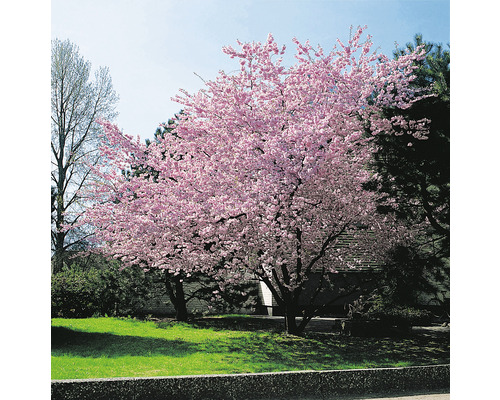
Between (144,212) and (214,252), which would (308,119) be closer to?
(214,252)

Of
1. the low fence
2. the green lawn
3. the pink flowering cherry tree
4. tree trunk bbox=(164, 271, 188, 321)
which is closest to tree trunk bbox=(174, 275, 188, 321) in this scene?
tree trunk bbox=(164, 271, 188, 321)

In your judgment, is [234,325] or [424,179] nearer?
[424,179]

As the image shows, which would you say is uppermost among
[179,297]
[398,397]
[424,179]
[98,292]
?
[424,179]

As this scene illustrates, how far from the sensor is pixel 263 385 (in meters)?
5.50

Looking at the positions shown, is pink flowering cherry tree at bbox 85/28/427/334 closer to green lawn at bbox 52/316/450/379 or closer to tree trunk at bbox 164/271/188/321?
green lawn at bbox 52/316/450/379

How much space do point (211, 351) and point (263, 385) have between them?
240 centimetres

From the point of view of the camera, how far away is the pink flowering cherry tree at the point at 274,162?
7.45m

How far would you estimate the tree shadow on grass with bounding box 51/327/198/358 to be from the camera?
296 inches

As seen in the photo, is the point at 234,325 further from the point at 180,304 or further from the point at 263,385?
the point at 263,385

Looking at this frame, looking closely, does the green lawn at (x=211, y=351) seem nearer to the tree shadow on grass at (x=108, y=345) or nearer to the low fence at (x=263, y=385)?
the tree shadow on grass at (x=108, y=345)

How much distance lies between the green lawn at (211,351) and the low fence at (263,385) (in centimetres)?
80

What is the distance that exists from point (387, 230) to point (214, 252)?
3.32 m

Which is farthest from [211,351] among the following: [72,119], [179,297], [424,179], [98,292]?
[72,119]
